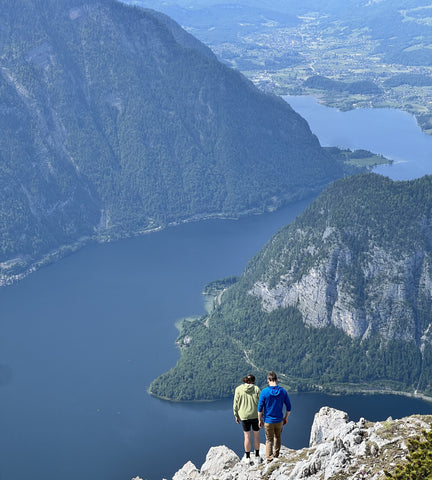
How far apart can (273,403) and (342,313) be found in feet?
294

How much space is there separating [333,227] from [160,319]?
3237cm

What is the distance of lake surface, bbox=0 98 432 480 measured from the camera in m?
103

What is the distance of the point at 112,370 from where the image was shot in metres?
124

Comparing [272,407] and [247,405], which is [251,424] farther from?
[272,407]

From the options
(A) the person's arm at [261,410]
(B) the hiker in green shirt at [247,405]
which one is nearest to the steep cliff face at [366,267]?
(B) the hiker in green shirt at [247,405]

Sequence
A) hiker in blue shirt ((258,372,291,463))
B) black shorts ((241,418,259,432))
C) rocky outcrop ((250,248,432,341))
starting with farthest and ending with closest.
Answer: rocky outcrop ((250,248,432,341)) < black shorts ((241,418,259,432)) < hiker in blue shirt ((258,372,291,463))

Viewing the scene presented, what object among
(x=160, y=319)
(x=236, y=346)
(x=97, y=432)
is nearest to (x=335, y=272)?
(x=236, y=346)

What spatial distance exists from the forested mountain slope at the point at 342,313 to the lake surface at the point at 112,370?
4821 mm

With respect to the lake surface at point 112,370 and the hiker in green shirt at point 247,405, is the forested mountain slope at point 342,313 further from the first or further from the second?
the hiker in green shirt at point 247,405

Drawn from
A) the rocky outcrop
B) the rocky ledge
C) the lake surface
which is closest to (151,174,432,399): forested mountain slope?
the rocky outcrop

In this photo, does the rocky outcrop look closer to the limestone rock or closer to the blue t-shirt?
the limestone rock

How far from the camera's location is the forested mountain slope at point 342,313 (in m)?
120

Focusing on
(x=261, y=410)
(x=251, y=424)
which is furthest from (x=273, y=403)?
(x=251, y=424)

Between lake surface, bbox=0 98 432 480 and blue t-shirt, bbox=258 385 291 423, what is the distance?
206 feet
